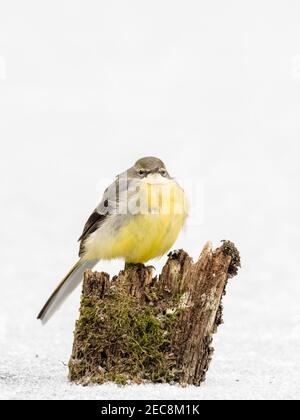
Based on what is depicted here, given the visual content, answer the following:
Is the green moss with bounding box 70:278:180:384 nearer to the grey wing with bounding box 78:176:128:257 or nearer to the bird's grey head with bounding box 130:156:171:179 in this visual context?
the grey wing with bounding box 78:176:128:257

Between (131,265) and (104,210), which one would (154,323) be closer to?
(131,265)

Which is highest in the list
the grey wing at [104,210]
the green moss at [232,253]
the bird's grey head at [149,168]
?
the bird's grey head at [149,168]

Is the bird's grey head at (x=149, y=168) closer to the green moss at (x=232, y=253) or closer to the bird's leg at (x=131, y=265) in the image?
the bird's leg at (x=131, y=265)

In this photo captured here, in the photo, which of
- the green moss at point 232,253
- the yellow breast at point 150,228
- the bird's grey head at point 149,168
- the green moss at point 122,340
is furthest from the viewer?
the bird's grey head at point 149,168

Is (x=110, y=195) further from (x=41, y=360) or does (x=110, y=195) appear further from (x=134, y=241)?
(x=41, y=360)

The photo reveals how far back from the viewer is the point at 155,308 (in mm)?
10609

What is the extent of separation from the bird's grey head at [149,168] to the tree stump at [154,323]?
48.8 inches

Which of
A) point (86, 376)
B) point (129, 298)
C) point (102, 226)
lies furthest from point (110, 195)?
point (86, 376)

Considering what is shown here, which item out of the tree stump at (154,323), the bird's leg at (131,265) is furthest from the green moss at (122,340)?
the bird's leg at (131,265)

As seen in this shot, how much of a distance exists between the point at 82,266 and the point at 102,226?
0.65 m

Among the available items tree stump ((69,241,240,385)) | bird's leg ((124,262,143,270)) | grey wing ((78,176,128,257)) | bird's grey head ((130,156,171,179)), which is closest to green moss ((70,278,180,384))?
tree stump ((69,241,240,385))

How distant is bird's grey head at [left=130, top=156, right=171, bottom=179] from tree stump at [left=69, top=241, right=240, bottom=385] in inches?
48.8

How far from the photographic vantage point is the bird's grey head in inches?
449

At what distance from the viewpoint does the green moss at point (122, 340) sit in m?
10.4
